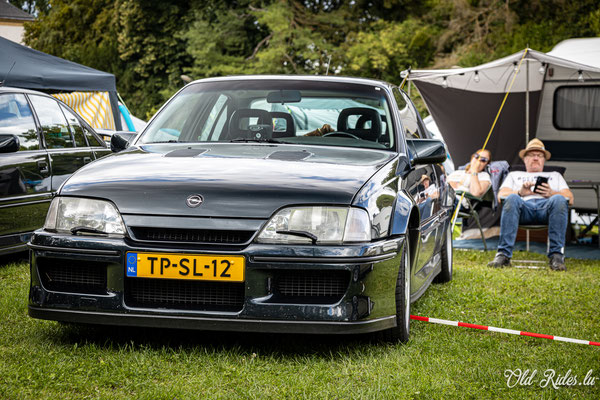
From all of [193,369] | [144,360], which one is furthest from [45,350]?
[193,369]

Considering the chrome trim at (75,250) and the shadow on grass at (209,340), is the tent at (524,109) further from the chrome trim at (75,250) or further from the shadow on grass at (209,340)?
the chrome trim at (75,250)

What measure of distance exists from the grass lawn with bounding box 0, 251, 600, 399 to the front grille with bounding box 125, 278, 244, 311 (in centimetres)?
26

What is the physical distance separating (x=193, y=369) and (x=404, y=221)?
4.33 feet

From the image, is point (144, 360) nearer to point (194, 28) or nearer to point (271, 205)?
point (271, 205)

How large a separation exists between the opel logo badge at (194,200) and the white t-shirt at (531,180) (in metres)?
6.58

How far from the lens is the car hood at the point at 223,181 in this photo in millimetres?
3666

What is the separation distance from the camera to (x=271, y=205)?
3652 millimetres

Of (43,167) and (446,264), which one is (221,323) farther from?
(43,167)

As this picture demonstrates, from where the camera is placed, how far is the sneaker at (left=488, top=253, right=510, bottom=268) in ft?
28.6

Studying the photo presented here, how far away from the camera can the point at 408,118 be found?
566cm

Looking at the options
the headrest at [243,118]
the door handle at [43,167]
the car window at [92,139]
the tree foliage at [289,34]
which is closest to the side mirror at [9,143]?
the door handle at [43,167]

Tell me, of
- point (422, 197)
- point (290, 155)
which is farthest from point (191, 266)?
point (422, 197)

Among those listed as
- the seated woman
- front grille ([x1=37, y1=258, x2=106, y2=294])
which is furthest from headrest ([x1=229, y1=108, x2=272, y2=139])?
the seated woman

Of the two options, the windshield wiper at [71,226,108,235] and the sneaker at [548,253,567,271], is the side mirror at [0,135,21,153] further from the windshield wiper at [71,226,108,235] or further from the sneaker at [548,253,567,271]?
the sneaker at [548,253,567,271]
